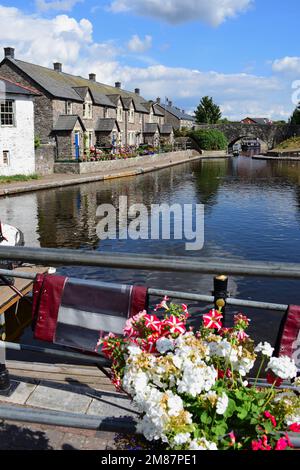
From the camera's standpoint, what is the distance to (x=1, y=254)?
2658 millimetres

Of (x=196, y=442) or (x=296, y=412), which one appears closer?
(x=196, y=442)

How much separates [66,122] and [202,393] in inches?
1812

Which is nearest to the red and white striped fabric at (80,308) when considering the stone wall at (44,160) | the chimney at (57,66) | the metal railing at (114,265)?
the metal railing at (114,265)

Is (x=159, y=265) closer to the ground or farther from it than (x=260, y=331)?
farther from it

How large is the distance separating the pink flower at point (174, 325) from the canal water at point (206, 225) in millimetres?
7209

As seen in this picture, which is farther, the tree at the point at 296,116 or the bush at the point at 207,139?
the tree at the point at 296,116

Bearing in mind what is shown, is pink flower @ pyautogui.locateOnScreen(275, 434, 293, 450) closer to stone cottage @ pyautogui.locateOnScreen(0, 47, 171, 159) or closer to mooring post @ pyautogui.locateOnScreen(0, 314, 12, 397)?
mooring post @ pyautogui.locateOnScreen(0, 314, 12, 397)

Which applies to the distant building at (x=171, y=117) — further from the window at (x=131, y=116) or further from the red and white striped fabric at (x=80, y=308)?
the red and white striped fabric at (x=80, y=308)

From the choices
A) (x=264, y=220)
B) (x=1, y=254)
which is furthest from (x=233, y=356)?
(x=264, y=220)

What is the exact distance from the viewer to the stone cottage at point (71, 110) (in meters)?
45.7

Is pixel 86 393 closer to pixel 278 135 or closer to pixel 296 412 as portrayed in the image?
pixel 296 412

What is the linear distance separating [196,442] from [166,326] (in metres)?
0.60

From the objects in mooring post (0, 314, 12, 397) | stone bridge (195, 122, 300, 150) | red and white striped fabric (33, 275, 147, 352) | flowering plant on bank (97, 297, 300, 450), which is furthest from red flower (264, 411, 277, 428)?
stone bridge (195, 122, 300, 150)

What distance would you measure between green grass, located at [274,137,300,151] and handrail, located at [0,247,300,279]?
90.9 meters
